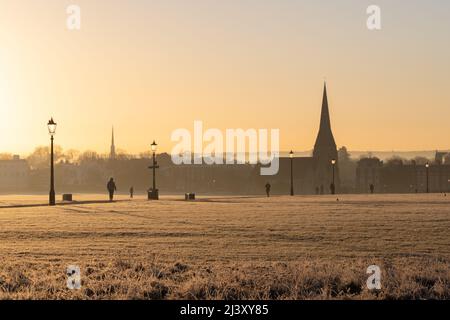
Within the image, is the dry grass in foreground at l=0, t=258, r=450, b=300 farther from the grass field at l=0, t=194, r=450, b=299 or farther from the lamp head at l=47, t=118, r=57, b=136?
the lamp head at l=47, t=118, r=57, b=136

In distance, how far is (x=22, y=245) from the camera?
19.7 metres

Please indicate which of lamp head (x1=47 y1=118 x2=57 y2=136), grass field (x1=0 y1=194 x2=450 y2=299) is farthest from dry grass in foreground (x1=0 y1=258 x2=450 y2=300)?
lamp head (x1=47 y1=118 x2=57 y2=136)

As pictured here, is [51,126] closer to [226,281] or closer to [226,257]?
[226,257]

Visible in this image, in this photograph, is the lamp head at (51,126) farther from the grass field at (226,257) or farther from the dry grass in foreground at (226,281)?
the dry grass in foreground at (226,281)

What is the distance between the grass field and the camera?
12141 millimetres

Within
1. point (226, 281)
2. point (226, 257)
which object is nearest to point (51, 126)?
point (226, 257)

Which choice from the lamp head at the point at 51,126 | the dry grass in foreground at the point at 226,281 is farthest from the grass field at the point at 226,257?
the lamp head at the point at 51,126

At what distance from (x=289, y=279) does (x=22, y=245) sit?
9295 mm

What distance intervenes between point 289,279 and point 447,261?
490cm
